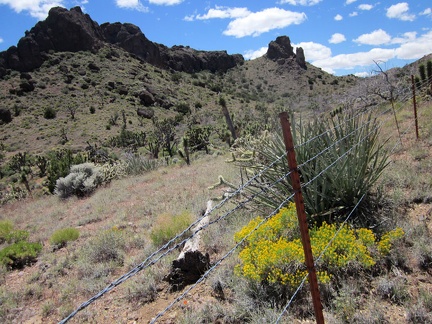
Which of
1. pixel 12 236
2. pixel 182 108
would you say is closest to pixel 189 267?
pixel 12 236

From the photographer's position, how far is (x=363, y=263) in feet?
11.6

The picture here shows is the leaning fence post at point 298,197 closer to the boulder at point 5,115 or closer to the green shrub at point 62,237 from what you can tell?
the green shrub at point 62,237

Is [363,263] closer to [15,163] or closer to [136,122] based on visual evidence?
[15,163]

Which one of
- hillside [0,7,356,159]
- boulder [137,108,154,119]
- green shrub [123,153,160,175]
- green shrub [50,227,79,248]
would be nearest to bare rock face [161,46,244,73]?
hillside [0,7,356,159]

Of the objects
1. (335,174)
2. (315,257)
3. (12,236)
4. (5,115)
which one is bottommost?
(315,257)

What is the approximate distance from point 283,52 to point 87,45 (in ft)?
168

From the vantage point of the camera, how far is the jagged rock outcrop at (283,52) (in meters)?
89.1

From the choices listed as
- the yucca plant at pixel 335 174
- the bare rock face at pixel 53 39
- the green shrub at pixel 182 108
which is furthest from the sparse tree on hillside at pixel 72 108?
the yucca plant at pixel 335 174

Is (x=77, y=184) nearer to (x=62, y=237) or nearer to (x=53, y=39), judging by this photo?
(x=62, y=237)

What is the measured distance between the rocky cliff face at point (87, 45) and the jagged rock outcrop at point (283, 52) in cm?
1121

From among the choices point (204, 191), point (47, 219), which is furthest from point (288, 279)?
point (47, 219)

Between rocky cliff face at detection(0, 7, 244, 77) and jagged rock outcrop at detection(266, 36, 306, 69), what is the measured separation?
1121 centimetres

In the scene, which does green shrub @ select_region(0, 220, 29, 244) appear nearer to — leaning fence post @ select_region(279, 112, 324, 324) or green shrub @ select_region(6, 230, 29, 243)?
green shrub @ select_region(6, 230, 29, 243)

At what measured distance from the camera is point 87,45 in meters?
68.1
